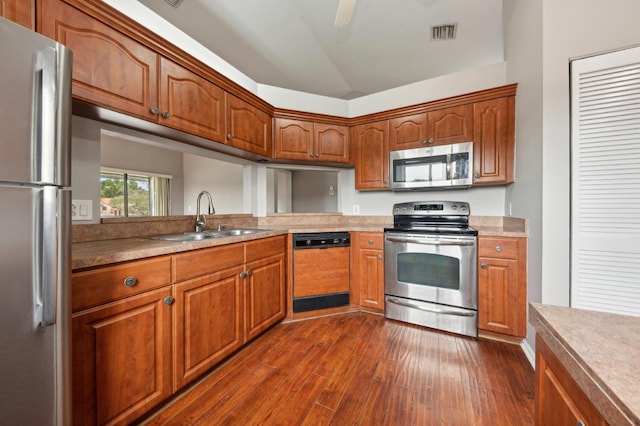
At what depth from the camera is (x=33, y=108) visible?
0.73 meters

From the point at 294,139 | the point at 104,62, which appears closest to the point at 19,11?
the point at 104,62

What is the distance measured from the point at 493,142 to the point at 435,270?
130cm

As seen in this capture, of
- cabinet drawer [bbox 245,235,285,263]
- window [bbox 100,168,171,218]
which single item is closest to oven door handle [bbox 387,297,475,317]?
cabinet drawer [bbox 245,235,285,263]

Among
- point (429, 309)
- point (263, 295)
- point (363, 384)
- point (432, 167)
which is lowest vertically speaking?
point (363, 384)

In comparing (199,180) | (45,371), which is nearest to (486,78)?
(45,371)

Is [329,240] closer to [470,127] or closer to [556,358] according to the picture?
[470,127]

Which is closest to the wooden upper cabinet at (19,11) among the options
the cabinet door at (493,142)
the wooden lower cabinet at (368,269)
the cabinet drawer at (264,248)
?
the cabinet drawer at (264,248)

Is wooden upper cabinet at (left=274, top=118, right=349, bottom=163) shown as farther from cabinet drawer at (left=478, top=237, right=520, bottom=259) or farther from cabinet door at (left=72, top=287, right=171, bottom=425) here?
cabinet door at (left=72, top=287, right=171, bottom=425)

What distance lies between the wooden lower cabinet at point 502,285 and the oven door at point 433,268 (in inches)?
2.6

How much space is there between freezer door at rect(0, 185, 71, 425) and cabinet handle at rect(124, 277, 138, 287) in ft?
1.07

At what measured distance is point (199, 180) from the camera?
5.79 metres

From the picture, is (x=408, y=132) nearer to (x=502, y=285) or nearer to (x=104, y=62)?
(x=502, y=285)

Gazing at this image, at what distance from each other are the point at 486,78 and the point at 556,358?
289 centimetres

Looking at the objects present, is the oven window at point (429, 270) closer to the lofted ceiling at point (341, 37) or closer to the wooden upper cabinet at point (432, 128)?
the wooden upper cabinet at point (432, 128)
